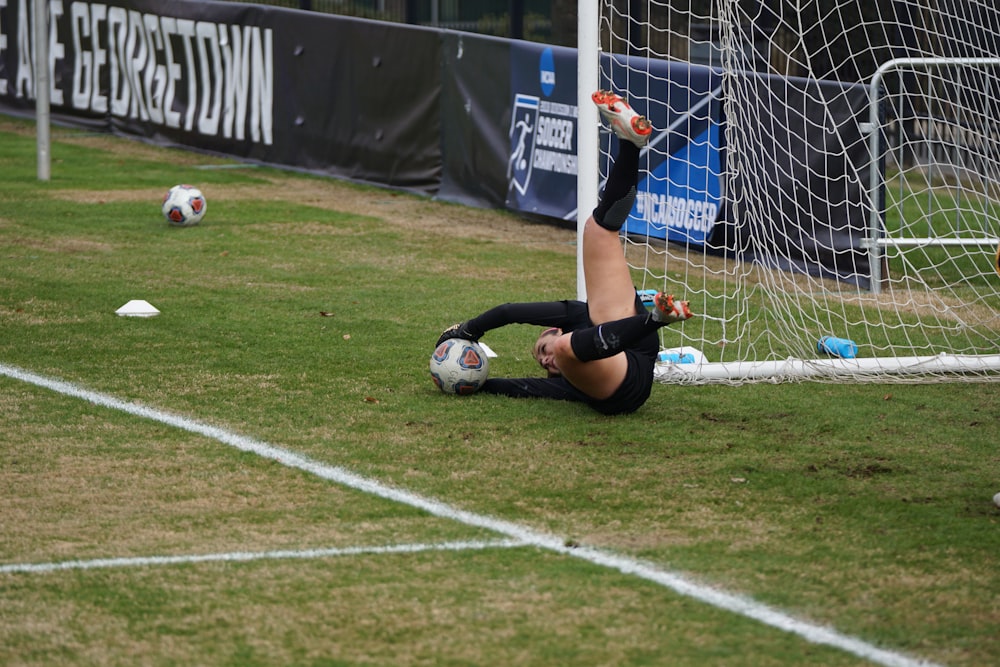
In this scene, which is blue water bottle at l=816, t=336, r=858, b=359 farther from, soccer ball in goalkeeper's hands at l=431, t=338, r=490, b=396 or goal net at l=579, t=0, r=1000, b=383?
soccer ball in goalkeeper's hands at l=431, t=338, r=490, b=396

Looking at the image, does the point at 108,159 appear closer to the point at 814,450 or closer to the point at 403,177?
the point at 403,177

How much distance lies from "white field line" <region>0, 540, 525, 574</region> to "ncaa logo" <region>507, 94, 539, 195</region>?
→ 9.23 metres

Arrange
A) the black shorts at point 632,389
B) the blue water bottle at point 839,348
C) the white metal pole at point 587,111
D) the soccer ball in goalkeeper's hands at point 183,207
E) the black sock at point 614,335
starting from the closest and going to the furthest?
the black sock at point 614,335 < the black shorts at point 632,389 < the white metal pole at point 587,111 < the blue water bottle at point 839,348 < the soccer ball in goalkeeper's hands at point 183,207

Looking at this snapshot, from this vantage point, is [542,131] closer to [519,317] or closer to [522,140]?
[522,140]

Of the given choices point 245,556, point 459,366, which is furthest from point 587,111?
point 245,556

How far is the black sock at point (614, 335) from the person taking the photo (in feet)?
21.5

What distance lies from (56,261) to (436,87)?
17.4 feet

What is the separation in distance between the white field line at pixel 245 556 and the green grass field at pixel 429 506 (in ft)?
0.05

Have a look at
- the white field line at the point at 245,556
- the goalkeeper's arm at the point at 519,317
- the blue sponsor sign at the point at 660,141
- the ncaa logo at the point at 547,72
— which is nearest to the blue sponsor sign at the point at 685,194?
the blue sponsor sign at the point at 660,141

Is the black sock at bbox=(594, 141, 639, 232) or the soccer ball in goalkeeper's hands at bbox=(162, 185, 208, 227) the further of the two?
the soccer ball in goalkeeper's hands at bbox=(162, 185, 208, 227)

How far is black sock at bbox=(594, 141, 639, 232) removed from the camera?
7156mm

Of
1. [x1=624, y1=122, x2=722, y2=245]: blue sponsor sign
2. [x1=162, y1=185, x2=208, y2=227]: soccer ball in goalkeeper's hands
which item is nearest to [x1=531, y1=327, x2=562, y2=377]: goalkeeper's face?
[x1=624, y1=122, x2=722, y2=245]: blue sponsor sign

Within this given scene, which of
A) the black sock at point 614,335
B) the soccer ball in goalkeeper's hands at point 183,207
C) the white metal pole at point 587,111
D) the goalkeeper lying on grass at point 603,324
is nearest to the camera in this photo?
the black sock at point 614,335

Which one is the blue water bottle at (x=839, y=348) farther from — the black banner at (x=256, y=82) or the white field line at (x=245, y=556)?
the black banner at (x=256, y=82)
